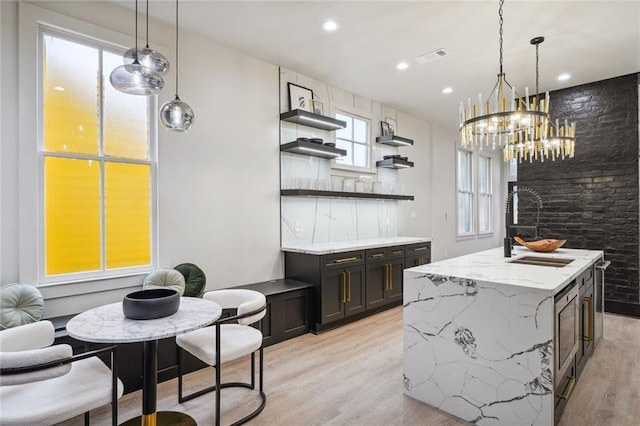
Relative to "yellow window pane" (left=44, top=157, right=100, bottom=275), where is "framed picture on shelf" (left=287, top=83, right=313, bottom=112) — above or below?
above

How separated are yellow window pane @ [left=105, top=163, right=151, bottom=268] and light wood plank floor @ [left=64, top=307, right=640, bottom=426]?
112 centimetres

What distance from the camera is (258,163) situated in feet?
13.3

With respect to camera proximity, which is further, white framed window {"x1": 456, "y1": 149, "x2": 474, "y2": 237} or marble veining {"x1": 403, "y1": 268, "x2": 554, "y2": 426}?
white framed window {"x1": 456, "y1": 149, "x2": 474, "y2": 237}

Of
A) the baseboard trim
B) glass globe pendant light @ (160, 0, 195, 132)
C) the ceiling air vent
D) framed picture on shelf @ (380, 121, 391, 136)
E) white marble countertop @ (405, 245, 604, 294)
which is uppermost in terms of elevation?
the ceiling air vent

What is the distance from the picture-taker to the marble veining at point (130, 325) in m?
1.66

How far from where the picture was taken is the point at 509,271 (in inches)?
98.5

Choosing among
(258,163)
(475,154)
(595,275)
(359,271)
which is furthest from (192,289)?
(475,154)

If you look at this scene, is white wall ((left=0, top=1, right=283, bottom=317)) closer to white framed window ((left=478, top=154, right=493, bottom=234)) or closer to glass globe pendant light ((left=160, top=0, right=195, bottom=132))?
glass globe pendant light ((left=160, top=0, right=195, bottom=132))

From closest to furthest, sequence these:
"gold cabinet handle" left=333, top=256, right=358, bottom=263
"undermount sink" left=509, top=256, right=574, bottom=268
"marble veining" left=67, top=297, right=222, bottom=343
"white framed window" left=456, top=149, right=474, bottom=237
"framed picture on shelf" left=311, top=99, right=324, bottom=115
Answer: "marble veining" left=67, top=297, right=222, bottom=343 < "undermount sink" left=509, top=256, right=574, bottom=268 < "gold cabinet handle" left=333, top=256, right=358, bottom=263 < "framed picture on shelf" left=311, top=99, right=324, bottom=115 < "white framed window" left=456, top=149, right=474, bottom=237

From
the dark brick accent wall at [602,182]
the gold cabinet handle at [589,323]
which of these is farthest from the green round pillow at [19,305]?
the dark brick accent wall at [602,182]

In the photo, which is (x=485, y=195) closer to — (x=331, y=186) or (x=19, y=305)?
(x=331, y=186)

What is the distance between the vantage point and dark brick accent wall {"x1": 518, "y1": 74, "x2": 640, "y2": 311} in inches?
177

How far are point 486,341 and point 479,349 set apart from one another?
0.07 m

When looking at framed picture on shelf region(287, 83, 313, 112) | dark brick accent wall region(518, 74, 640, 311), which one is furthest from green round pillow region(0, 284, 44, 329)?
dark brick accent wall region(518, 74, 640, 311)
